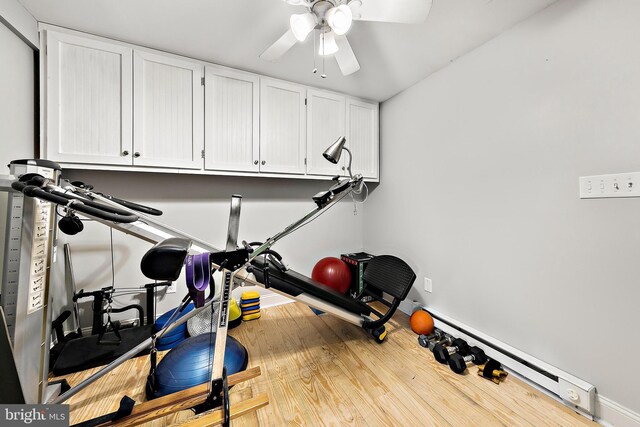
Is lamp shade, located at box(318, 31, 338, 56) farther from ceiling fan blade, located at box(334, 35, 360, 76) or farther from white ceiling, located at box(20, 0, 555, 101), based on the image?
white ceiling, located at box(20, 0, 555, 101)

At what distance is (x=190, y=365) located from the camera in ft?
4.31

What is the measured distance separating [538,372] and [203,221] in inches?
103

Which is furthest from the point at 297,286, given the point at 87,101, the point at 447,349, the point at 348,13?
the point at 87,101

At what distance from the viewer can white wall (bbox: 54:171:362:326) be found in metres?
1.83

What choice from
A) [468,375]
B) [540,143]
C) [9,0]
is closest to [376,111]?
[540,143]

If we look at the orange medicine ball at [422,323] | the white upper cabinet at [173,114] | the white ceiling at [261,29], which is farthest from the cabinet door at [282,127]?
the orange medicine ball at [422,323]

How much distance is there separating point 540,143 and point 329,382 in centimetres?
187

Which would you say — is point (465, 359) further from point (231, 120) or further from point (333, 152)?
point (231, 120)

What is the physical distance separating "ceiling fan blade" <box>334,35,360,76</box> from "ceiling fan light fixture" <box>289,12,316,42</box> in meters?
0.23

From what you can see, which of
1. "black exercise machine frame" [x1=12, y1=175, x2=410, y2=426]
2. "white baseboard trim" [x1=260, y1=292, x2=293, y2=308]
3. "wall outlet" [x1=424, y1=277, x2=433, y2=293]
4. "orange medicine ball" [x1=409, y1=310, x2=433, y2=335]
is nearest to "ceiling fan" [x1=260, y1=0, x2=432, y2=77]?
"black exercise machine frame" [x1=12, y1=175, x2=410, y2=426]

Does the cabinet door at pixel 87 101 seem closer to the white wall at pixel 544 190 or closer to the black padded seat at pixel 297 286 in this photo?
the black padded seat at pixel 297 286

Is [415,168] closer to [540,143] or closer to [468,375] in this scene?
[540,143]

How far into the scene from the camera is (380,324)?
174cm

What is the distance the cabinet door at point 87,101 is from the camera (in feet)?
4.84
